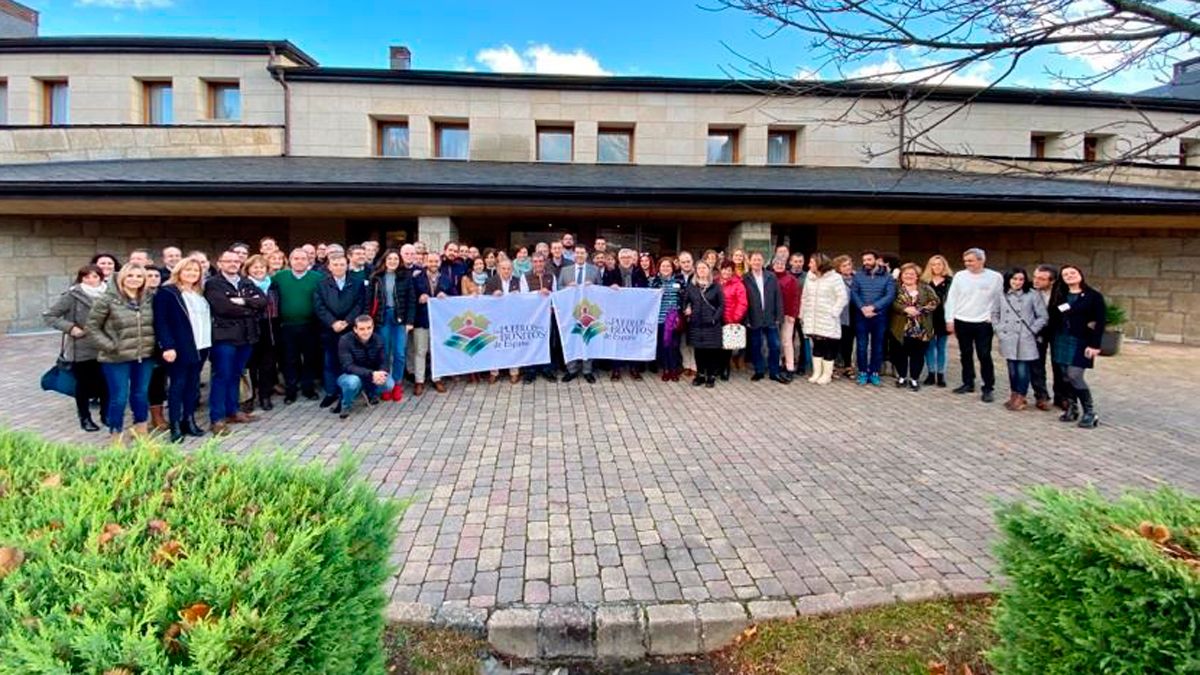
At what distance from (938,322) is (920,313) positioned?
21.5 inches

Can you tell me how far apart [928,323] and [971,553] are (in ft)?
18.4

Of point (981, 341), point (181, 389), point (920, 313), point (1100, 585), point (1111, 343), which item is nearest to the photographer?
point (1100, 585)

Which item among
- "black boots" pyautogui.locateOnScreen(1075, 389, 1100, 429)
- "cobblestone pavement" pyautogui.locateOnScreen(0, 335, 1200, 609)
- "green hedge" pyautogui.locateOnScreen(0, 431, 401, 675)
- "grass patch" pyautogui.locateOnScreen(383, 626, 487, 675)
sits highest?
"green hedge" pyautogui.locateOnScreen(0, 431, 401, 675)

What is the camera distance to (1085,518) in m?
1.99

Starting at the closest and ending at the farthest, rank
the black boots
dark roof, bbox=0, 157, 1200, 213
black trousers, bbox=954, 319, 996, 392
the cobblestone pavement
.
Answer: the cobblestone pavement < the black boots < black trousers, bbox=954, 319, 996, 392 < dark roof, bbox=0, 157, 1200, 213

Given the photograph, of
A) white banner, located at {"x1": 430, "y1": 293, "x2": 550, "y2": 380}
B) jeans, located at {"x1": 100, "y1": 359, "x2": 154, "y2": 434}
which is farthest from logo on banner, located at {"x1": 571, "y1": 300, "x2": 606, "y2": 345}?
jeans, located at {"x1": 100, "y1": 359, "x2": 154, "y2": 434}

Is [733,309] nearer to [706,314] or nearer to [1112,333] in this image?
[706,314]

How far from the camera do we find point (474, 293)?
8742 mm

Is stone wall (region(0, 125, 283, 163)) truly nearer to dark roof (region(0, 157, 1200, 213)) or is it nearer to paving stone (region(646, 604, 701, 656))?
dark roof (region(0, 157, 1200, 213))

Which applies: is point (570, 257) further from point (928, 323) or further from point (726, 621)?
point (726, 621)

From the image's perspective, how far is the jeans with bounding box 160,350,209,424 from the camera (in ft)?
19.5

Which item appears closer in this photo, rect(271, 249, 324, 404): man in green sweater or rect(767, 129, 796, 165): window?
rect(271, 249, 324, 404): man in green sweater

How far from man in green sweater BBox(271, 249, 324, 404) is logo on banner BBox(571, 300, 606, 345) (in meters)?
3.73

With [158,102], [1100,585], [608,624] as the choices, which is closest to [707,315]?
[608,624]
